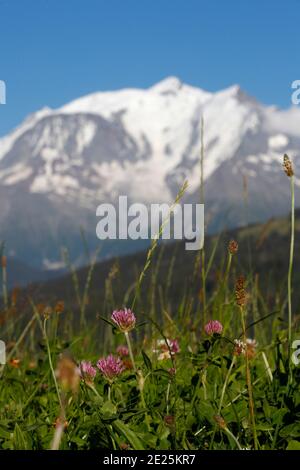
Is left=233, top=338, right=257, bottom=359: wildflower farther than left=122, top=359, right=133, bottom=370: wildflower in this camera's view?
No

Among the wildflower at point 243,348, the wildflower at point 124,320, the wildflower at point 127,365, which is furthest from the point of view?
the wildflower at point 127,365

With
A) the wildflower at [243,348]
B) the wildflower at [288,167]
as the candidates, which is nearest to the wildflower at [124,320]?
the wildflower at [243,348]

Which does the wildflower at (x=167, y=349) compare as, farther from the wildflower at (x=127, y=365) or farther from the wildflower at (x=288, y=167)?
the wildflower at (x=288, y=167)

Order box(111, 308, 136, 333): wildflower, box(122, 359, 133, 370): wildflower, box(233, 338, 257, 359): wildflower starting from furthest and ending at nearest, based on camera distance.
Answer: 1. box(122, 359, 133, 370): wildflower
2. box(233, 338, 257, 359): wildflower
3. box(111, 308, 136, 333): wildflower

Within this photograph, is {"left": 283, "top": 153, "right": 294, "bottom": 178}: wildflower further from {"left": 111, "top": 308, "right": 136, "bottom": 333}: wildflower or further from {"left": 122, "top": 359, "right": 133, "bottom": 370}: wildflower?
{"left": 122, "top": 359, "right": 133, "bottom": 370}: wildflower

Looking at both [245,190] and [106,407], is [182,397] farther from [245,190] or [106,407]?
[245,190]

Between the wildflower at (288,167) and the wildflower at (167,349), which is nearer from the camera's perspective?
the wildflower at (288,167)

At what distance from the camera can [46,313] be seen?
7.09 feet

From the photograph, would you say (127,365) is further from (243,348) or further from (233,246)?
(233,246)

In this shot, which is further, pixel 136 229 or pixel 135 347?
pixel 135 347

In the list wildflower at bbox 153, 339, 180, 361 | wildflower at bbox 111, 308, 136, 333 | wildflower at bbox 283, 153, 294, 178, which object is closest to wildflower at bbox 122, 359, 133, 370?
wildflower at bbox 153, 339, 180, 361

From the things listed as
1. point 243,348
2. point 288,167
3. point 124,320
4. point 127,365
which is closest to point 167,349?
point 127,365
